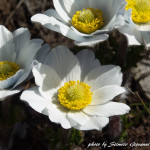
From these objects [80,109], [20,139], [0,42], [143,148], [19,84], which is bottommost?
[143,148]

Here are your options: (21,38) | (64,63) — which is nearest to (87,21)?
(64,63)

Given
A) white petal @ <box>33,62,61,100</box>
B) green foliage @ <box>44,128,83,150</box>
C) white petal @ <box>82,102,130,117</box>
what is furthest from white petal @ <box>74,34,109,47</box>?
green foliage @ <box>44,128,83,150</box>

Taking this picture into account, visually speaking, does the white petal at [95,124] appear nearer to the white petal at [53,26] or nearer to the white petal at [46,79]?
the white petal at [46,79]

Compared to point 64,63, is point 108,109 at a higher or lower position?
lower

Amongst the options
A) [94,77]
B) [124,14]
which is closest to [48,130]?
[94,77]

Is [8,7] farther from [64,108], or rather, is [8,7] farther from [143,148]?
[143,148]

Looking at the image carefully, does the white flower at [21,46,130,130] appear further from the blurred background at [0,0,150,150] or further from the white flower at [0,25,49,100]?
the blurred background at [0,0,150,150]

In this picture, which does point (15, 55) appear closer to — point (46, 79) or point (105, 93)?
point (46, 79)
